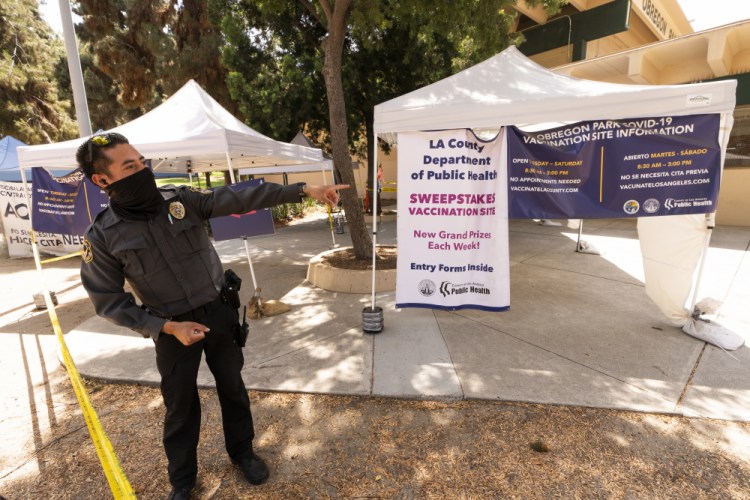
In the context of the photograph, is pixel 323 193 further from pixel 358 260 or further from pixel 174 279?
pixel 358 260

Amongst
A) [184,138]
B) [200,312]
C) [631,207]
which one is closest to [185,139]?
[184,138]

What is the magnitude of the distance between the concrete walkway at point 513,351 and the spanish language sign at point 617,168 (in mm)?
1390

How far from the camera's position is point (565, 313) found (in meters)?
4.70

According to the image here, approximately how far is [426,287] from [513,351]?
1.09 meters

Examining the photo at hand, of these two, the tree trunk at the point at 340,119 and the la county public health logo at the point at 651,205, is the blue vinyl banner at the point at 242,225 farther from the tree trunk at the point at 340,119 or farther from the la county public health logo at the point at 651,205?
the la county public health logo at the point at 651,205

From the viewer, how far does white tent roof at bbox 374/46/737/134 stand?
10.7 feet

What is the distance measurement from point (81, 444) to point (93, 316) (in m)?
3.15

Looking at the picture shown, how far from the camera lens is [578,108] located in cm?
344

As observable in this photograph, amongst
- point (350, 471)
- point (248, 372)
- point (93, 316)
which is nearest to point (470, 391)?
point (350, 471)

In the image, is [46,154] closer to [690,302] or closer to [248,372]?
[248,372]

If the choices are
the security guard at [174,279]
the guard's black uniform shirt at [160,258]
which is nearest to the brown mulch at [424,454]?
the security guard at [174,279]

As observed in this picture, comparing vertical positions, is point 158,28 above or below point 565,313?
above

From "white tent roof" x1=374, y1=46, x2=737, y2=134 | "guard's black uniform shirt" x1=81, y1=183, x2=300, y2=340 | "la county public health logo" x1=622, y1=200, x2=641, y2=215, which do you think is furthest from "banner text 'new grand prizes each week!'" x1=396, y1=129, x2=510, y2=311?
"guard's black uniform shirt" x1=81, y1=183, x2=300, y2=340

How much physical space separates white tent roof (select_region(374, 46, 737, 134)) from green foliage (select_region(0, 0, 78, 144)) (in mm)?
18397
